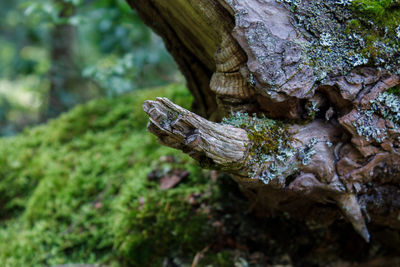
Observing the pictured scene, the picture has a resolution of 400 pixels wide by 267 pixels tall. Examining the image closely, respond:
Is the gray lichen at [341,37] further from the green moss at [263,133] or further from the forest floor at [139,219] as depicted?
the forest floor at [139,219]

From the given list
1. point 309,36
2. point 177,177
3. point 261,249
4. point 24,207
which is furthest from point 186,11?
point 24,207

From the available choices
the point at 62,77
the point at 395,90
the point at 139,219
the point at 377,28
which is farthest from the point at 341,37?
the point at 62,77

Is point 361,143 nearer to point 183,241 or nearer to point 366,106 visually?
point 366,106

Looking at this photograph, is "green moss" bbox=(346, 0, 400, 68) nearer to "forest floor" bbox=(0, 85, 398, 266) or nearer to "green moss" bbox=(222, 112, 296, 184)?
"green moss" bbox=(222, 112, 296, 184)

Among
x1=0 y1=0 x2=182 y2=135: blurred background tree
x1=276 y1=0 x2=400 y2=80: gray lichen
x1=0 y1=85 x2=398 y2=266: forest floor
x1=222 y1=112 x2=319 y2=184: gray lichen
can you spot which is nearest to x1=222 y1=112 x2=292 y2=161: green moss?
x1=222 y1=112 x2=319 y2=184: gray lichen

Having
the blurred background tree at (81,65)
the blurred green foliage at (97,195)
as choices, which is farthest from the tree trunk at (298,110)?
the blurred background tree at (81,65)

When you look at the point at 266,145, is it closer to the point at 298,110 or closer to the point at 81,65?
the point at 298,110

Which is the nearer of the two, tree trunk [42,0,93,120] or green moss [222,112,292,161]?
green moss [222,112,292,161]

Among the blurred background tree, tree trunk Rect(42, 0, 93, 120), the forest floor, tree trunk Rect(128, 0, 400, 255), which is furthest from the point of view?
tree trunk Rect(42, 0, 93, 120)
